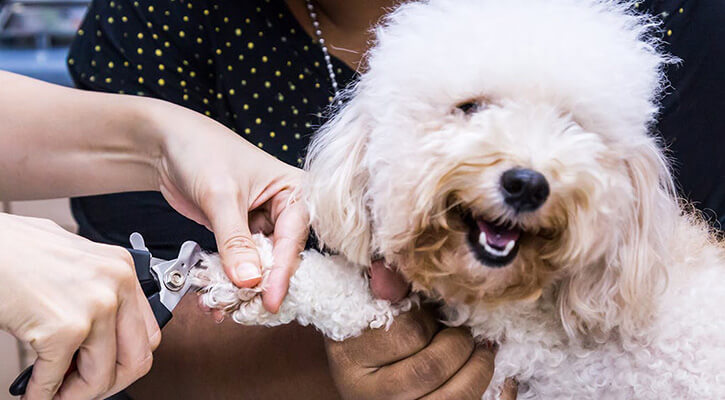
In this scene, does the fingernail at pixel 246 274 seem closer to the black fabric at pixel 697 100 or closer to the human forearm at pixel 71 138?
the human forearm at pixel 71 138

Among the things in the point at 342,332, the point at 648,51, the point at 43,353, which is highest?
the point at 648,51

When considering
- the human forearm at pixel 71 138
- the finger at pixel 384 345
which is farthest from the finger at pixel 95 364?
the human forearm at pixel 71 138

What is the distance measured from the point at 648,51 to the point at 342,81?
1.75 feet

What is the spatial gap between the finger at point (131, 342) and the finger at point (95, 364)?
12 millimetres

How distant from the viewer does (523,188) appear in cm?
68

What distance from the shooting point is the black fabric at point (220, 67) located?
1215mm

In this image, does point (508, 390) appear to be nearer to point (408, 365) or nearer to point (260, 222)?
point (408, 365)

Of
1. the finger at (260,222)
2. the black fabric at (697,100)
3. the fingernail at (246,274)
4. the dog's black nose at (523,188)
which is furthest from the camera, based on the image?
the black fabric at (697,100)

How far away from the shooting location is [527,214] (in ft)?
2.27

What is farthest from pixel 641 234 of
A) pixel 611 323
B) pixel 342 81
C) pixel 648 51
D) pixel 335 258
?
pixel 342 81

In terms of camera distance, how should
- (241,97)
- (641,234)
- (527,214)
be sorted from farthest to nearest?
(241,97), (641,234), (527,214)

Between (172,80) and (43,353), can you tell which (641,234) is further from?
(172,80)

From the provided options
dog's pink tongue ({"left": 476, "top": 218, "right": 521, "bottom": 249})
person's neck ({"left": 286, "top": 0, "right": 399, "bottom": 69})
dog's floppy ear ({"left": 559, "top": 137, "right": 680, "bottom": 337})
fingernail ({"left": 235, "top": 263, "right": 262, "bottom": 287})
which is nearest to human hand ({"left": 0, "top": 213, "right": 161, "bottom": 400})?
fingernail ({"left": 235, "top": 263, "right": 262, "bottom": 287})

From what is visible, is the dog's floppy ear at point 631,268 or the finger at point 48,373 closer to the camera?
the finger at point 48,373
